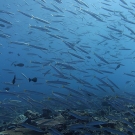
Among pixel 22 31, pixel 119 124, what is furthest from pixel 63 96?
pixel 22 31

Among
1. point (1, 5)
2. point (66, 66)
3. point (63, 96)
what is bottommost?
point (63, 96)

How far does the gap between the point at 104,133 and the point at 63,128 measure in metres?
1.17

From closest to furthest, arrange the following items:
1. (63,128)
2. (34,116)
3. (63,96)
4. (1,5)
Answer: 1. (63,128)
2. (63,96)
3. (34,116)
4. (1,5)

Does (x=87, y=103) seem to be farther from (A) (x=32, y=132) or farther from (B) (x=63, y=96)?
(A) (x=32, y=132)

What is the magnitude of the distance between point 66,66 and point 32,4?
37.7 m

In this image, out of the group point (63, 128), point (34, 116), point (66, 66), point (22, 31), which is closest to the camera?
point (63, 128)

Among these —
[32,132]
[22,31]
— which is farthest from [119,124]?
[22,31]

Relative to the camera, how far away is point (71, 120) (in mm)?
6055

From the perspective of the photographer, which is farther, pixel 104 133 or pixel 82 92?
pixel 82 92

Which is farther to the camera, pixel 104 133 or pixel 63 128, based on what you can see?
pixel 63 128

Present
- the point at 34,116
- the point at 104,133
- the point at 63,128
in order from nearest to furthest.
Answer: the point at 104,133 → the point at 63,128 → the point at 34,116

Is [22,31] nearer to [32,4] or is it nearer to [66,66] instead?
[32,4]

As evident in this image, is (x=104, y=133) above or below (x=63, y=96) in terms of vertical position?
below

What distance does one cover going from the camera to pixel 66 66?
27.9 ft
